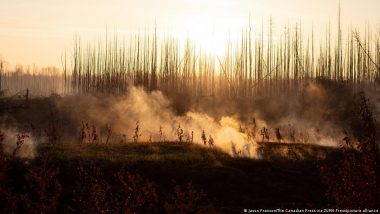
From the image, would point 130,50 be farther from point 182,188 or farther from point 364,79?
point 182,188

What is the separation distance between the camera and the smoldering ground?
3155 centimetres

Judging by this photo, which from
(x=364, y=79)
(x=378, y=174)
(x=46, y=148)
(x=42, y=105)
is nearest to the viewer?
(x=378, y=174)

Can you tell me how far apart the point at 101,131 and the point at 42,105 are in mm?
10679

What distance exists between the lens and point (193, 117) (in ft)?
121

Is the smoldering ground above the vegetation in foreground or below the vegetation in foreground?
above

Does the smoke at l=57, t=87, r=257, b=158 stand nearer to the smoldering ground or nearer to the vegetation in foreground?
the smoldering ground

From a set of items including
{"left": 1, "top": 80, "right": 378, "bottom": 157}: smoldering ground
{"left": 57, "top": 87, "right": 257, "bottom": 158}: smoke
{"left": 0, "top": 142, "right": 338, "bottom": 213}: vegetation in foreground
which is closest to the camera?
{"left": 0, "top": 142, "right": 338, "bottom": 213}: vegetation in foreground

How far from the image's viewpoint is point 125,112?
3638cm

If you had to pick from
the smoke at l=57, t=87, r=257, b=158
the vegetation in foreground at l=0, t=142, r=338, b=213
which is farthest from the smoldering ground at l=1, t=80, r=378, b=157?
the vegetation in foreground at l=0, t=142, r=338, b=213

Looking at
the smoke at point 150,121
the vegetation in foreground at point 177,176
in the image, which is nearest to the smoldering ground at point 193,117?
the smoke at point 150,121

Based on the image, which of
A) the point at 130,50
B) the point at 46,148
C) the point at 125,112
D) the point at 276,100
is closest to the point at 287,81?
the point at 276,100

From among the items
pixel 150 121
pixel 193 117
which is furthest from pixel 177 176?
pixel 193 117

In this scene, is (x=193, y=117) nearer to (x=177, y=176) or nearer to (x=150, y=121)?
(x=150, y=121)

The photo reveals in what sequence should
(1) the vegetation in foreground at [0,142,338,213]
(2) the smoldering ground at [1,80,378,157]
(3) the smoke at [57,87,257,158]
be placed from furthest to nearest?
(2) the smoldering ground at [1,80,378,157], (3) the smoke at [57,87,257,158], (1) the vegetation in foreground at [0,142,338,213]
